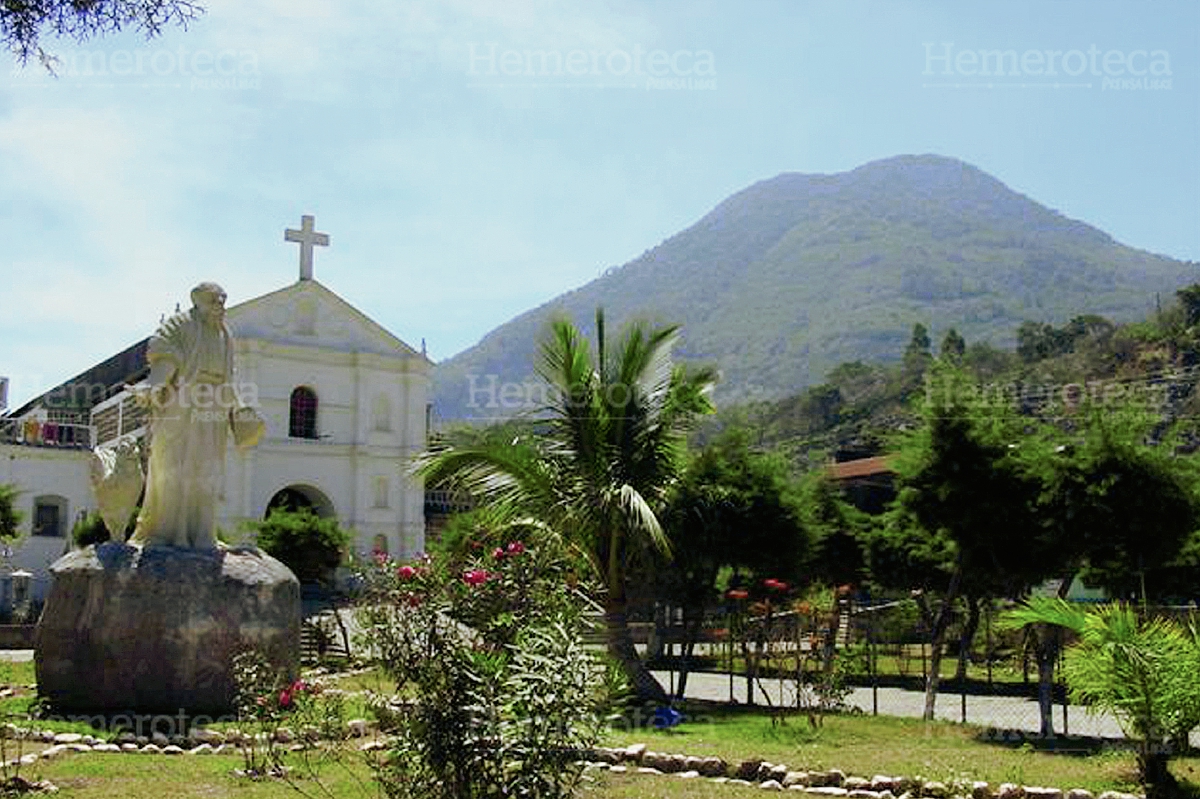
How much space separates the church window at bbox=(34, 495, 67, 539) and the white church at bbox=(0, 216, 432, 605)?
3 centimetres

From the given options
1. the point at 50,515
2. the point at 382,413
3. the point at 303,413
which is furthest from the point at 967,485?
the point at 50,515

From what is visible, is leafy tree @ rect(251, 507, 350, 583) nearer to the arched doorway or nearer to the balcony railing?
the arched doorway

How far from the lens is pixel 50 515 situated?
4222cm

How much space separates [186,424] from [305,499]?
33439mm

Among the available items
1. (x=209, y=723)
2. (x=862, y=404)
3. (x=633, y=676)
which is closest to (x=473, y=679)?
(x=209, y=723)

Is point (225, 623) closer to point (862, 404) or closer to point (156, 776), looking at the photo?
point (156, 776)

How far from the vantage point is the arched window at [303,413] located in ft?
149

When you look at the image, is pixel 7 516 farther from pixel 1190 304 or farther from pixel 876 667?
pixel 1190 304

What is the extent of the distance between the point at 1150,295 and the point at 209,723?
185 meters

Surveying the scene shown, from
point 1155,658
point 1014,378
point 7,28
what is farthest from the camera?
point 1014,378

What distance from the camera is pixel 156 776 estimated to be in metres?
9.35

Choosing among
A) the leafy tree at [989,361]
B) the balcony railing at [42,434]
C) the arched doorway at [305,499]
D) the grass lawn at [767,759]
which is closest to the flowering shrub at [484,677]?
the grass lawn at [767,759]

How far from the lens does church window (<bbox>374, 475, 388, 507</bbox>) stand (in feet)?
152

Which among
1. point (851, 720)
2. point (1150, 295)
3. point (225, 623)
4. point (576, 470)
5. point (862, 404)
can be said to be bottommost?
point (851, 720)
